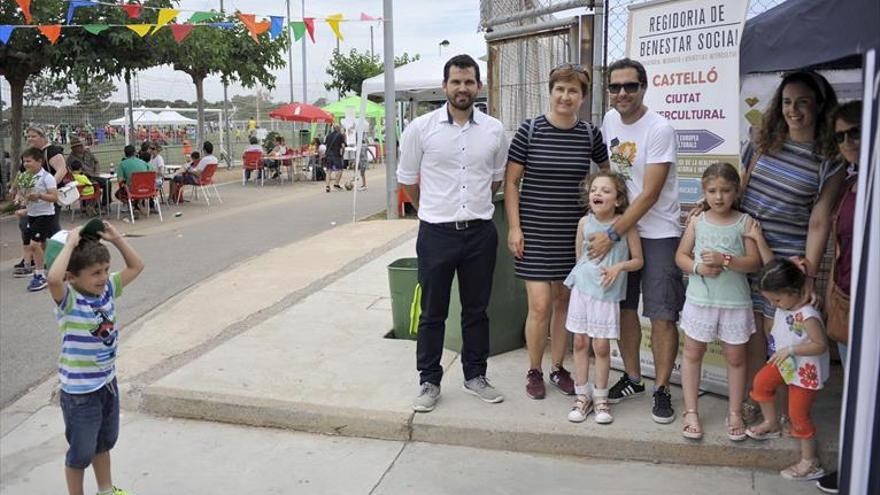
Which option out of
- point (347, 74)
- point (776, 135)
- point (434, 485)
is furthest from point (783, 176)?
point (347, 74)

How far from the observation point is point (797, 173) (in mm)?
3426

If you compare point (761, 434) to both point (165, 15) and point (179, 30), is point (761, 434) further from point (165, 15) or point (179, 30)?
point (179, 30)

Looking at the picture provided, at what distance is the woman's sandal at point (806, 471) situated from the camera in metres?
3.48

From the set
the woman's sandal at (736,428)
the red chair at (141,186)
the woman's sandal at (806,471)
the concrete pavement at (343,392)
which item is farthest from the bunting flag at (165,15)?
the woman's sandal at (806,471)

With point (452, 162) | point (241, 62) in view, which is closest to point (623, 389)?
point (452, 162)

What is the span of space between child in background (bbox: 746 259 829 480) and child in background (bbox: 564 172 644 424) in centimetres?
69

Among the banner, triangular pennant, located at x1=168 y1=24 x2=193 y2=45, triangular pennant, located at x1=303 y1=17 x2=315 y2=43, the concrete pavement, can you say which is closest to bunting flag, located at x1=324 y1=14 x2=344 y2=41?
triangular pennant, located at x1=303 y1=17 x2=315 y2=43

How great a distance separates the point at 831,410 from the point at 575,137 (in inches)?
76.4

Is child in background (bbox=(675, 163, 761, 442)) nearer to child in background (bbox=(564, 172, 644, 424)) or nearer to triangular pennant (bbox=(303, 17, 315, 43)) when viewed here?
child in background (bbox=(564, 172, 644, 424))

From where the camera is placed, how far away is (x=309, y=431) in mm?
4250

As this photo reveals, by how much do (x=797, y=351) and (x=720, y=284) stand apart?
45 cm

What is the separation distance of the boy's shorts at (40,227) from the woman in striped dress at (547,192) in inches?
257

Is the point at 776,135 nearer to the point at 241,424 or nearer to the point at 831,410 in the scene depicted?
the point at 831,410

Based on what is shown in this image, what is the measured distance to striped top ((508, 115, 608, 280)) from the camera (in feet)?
13.0
